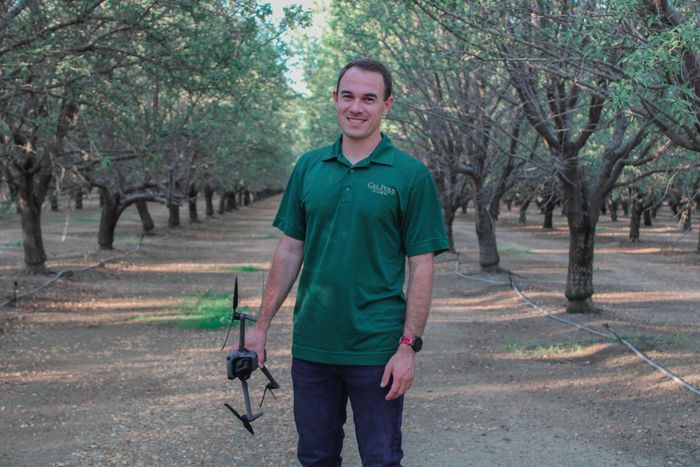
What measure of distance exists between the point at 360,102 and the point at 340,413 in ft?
4.27

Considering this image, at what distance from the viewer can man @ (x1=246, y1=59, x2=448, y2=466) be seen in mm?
3314

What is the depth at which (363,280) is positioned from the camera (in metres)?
3.33

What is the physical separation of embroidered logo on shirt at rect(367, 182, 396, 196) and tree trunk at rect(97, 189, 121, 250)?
21.2 meters

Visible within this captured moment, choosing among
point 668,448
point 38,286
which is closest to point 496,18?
point 668,448

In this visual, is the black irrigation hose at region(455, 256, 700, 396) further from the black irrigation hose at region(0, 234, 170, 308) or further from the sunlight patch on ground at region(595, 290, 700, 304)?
the black irrigation hose at region(0, 234, 170, 308)

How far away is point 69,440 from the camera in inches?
248

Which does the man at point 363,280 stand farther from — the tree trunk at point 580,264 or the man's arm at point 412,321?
the tree trunk at point 580,264

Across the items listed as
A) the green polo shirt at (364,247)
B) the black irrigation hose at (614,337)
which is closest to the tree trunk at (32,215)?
the black irrigation hose at (614,337)

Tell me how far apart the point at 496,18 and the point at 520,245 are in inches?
1023

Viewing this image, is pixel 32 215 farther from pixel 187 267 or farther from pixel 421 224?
pixel 421 224

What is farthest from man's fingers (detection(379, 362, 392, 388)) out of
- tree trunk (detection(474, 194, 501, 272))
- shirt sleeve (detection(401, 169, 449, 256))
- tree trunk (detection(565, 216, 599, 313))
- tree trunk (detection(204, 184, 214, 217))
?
tree trunk (detection(204, 184, 214, 217))

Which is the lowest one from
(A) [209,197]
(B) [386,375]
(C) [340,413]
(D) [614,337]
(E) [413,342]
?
(D) [614,337]

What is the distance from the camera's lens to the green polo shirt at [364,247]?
3.32 metres

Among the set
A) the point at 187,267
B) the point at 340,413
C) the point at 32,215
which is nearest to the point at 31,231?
the point at 32,215
